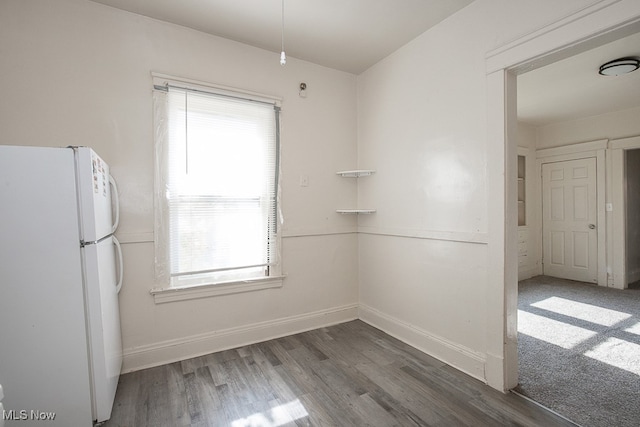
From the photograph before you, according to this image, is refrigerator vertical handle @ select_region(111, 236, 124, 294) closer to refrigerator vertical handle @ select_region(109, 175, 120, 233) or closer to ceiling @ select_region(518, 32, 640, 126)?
refrigerator vertical handle @ select_region(109, 175, 120, 233)

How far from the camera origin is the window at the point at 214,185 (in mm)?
2398

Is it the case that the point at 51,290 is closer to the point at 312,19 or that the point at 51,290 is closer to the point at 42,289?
the point at 42,289

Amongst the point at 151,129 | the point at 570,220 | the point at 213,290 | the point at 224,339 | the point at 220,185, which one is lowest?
the point at 224,339

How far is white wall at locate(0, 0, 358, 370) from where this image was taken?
2035mm

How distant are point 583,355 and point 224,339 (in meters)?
3.05

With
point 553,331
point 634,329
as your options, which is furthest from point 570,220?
point 553,331

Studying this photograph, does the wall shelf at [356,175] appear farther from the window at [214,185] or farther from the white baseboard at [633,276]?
the white baseboard at [633,276]

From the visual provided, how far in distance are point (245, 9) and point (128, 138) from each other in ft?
4.34

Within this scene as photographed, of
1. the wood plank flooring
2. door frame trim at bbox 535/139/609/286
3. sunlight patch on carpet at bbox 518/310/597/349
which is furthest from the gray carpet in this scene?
door frame trim at bbox 535/139/609/286

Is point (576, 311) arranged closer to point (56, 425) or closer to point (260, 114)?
point (260, 114)

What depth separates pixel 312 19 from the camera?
235cm

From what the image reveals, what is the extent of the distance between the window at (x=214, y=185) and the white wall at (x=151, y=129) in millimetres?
117

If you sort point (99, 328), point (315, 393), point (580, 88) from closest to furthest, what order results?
point (99, 328) → point (315, 393) → point (580, 88)

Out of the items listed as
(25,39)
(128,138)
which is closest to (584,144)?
(128,138)
